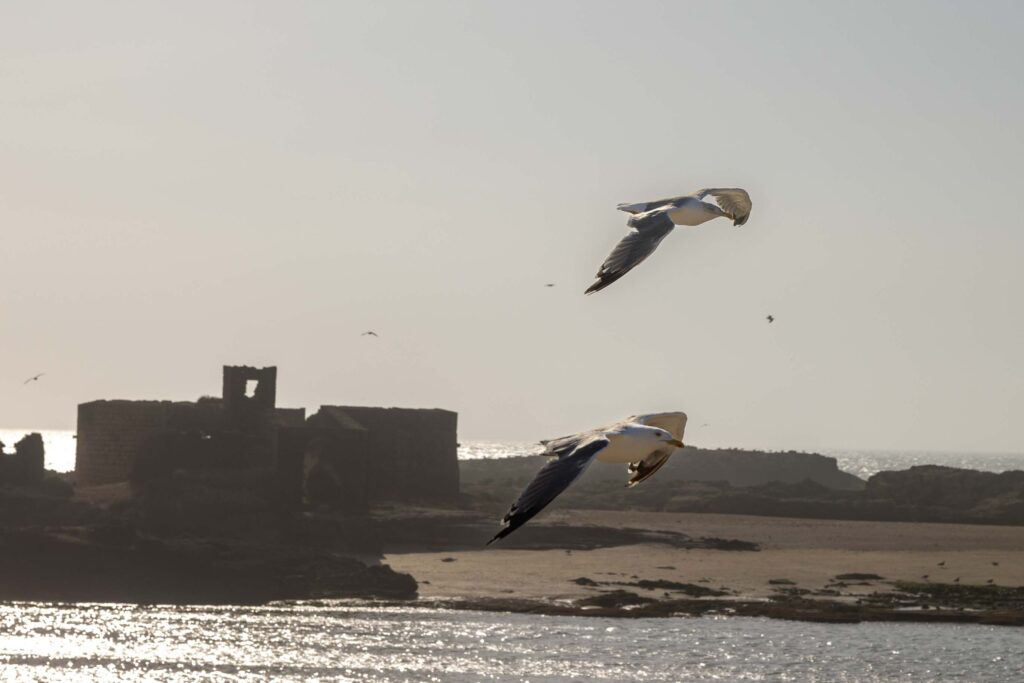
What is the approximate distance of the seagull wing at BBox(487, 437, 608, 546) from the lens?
9.77 m

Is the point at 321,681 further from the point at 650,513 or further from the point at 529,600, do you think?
the point at 650,513

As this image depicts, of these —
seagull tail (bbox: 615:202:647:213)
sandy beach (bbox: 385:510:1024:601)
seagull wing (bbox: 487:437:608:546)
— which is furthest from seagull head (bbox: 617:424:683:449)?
sandy beach (bbox: 385:510:1024:601)

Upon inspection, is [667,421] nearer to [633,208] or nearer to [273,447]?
[633,208]

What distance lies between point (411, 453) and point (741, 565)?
633 inches

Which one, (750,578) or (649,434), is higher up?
(649,434)

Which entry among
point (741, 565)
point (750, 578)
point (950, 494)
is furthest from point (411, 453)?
point (950, 494)

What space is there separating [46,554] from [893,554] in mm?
28298

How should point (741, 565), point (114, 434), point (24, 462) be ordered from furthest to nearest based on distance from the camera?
point (114, 434), point (24, 462), point (741, 565)

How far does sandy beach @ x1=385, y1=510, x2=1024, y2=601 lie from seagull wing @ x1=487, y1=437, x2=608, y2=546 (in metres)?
31.4

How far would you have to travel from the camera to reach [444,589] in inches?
1718

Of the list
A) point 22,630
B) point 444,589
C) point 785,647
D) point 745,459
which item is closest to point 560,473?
point 785,647

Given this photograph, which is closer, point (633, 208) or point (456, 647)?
point (633, 208)

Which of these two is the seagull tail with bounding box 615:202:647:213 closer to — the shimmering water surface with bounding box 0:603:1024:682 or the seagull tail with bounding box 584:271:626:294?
the seagull tail with bounding box 584:271:626:294

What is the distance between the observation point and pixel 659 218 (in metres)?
13.2
